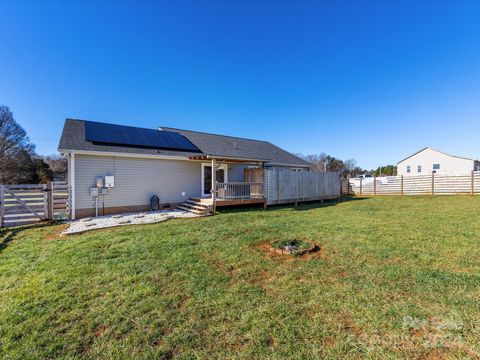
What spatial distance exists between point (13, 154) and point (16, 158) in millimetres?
590

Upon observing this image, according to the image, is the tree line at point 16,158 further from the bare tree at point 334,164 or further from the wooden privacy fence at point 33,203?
the bare tree at point 334,164

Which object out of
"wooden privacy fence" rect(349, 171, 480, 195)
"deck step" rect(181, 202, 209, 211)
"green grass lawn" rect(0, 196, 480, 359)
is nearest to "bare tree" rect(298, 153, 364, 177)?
"wooden privacy fence" rect(349, 171, 480, 195)

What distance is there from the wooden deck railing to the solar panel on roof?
362 cm

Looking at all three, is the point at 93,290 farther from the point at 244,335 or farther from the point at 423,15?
the point at 423,15

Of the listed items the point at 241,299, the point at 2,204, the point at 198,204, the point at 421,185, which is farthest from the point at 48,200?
the point at 421,185

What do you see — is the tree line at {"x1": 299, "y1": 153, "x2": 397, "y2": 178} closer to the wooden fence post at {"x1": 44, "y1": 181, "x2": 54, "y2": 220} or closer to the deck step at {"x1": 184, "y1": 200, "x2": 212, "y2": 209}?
the deck step at {"x1": 184, "y1": 200, "x2": 212, "y2": 209}

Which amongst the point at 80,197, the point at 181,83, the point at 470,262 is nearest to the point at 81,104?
the point at 181,83

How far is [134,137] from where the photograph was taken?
39.6ft

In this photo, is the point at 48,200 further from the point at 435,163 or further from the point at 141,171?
the point at 435,163

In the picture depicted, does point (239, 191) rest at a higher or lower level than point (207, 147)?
lower

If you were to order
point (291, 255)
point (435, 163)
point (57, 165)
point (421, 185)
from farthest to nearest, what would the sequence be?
point (57, 165) → point (435, 163) → point (421, 185) → point (291, 255)

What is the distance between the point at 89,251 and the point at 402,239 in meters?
7.68

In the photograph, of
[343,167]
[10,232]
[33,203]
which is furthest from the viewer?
[343,167]

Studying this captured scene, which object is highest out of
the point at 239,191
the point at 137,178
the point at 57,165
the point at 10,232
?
the point at 57,165
